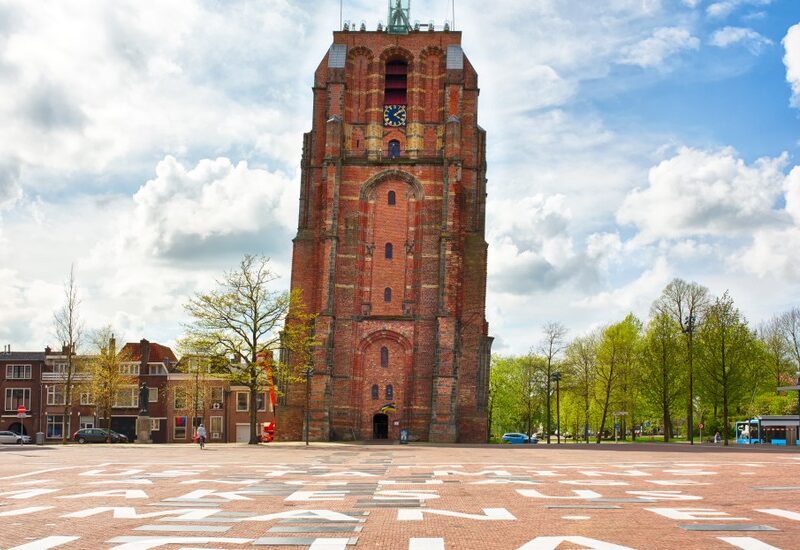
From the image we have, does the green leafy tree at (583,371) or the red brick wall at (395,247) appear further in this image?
the green leafy tree at (583,371)

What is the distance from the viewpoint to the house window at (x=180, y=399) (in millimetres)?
77725

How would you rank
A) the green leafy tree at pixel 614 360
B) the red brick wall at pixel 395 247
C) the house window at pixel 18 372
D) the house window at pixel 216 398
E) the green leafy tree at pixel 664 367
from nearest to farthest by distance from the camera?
the red brick wall at pixel 395 247 → the green leafy tree at pixel 664 367 → the green leafy tree at pixel 614 360 → the house window at pixel 216 398 → the house window at pixel 18 372

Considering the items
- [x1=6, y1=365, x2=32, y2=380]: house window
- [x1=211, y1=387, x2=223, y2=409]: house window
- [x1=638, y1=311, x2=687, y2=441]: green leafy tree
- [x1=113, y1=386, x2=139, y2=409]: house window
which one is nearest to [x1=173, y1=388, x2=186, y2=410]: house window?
[x1=211, y1=387, x2=223, y2=409]: house window

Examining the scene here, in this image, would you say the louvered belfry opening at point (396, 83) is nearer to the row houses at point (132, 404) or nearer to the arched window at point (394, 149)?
the arched window at point (394, 149)

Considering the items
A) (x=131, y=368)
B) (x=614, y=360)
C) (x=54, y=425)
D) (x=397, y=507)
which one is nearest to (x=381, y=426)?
(x=614, y=360)

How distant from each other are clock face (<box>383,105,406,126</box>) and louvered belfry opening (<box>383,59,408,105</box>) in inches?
25.3

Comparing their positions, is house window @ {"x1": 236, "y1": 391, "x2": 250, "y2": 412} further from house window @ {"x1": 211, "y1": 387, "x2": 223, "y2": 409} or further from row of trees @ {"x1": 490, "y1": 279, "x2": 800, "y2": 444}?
row of trees @ {"x1": 490, "y1": 279, "x2": 800, "y2": 444}

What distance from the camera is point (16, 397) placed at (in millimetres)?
84500

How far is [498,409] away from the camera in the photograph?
333 ft

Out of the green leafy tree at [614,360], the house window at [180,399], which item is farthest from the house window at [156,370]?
the green leafy tree at [614,360]

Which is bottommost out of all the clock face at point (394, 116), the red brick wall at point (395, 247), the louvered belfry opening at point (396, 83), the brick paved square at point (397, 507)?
the brick paved square at point (397, 507)

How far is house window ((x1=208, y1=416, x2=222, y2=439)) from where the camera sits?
82.6 meters

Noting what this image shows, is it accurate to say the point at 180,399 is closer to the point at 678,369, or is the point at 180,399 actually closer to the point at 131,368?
the point at 131,368

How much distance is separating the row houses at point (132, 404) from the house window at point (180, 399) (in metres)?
0.09
